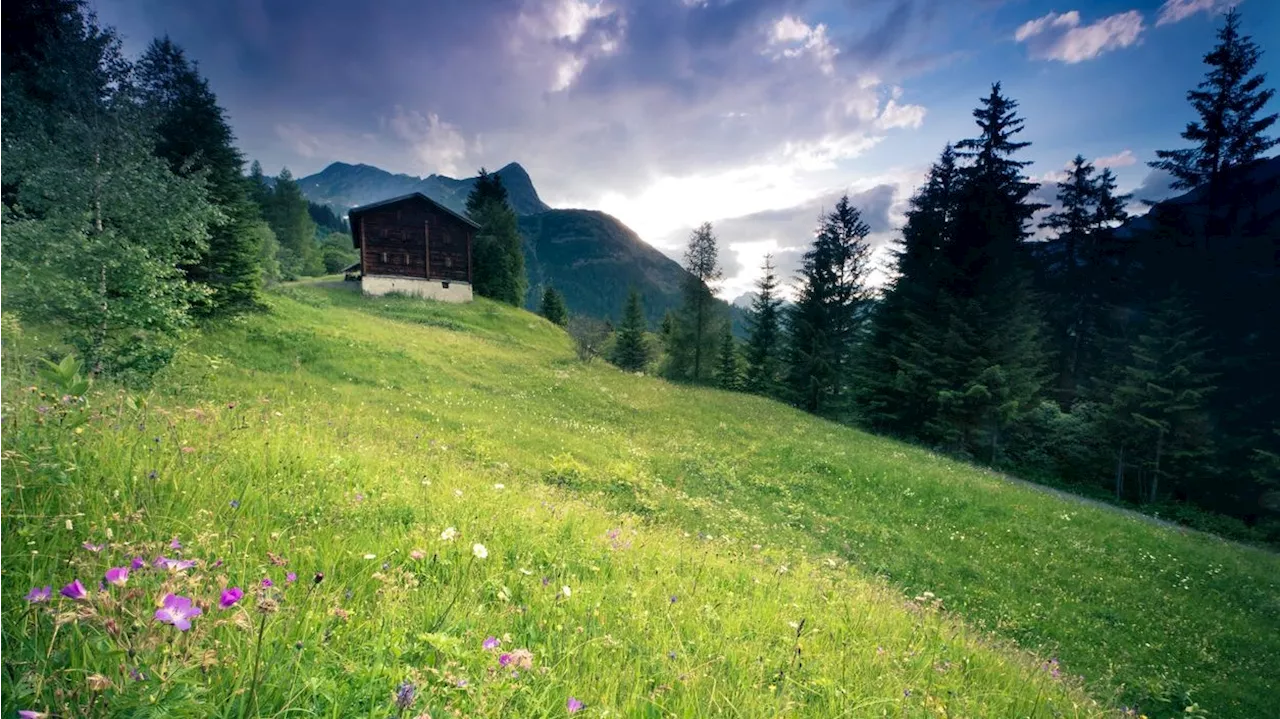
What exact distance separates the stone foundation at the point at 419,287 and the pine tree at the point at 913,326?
36.0m

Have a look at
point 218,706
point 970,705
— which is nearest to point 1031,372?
point 970,705

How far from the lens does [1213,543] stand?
49.8 feet

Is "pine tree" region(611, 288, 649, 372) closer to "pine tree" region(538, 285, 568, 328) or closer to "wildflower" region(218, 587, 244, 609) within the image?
"pine tree" region(538, 285, 568, 328)

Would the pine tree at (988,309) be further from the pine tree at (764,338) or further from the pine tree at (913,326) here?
the pine tree at (764,338)

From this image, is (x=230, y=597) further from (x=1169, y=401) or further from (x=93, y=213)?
(x=1169, y=401)

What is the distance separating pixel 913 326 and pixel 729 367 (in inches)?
658

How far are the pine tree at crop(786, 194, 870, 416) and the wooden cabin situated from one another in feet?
102

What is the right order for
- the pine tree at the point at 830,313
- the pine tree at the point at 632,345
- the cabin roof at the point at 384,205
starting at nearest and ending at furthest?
the pine tree at the point at 830,313
the cabin roof at the point at 384,205
the pine tree at the point at 632,345

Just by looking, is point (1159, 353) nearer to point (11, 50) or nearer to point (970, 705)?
point (970, 705)

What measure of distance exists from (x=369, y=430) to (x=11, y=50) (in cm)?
1969

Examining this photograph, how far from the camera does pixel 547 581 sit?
3.84 meters

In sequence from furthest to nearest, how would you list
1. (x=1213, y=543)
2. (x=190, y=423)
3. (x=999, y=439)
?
(x=999, y=439)
(x=1213, y=543)
(x=190, y=423)

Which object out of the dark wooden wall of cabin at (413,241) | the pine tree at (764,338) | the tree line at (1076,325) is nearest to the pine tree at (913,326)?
the tree line at (1076,325)

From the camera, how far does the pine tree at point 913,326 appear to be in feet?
92.6
